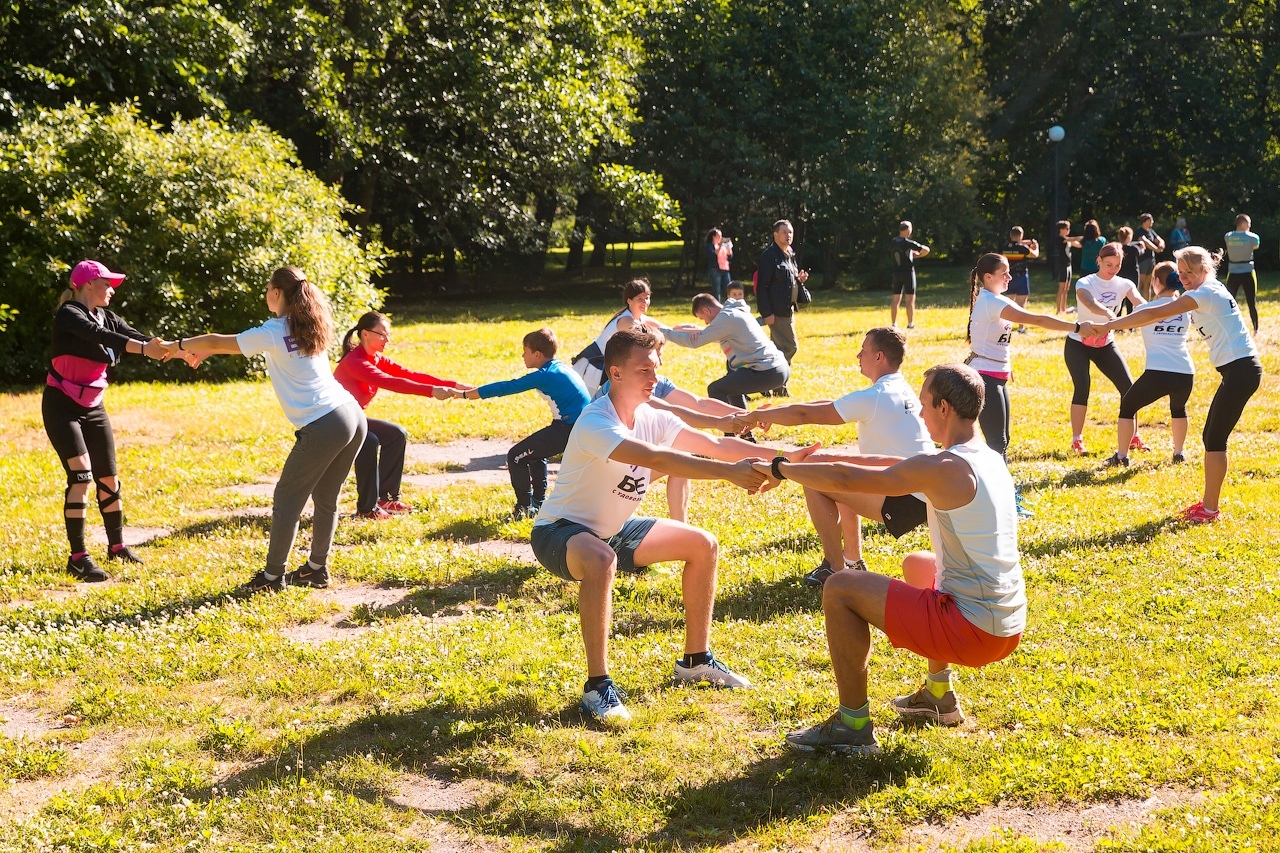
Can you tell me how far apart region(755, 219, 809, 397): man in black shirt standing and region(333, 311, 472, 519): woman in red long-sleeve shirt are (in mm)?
7106

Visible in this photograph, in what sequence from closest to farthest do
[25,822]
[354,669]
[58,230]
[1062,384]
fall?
[25,822] → [354,669] → [1062,384] → [58,230]

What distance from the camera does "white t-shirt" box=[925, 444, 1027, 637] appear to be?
4719 millimetres

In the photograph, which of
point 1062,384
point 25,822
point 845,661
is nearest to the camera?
point 25,822

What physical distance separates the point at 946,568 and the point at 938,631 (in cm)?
28

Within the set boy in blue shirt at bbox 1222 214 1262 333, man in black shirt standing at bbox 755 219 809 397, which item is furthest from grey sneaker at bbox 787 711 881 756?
boy in blue shirt at bbox 1222 214 1262 333

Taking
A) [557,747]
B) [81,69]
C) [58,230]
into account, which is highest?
[81,69]

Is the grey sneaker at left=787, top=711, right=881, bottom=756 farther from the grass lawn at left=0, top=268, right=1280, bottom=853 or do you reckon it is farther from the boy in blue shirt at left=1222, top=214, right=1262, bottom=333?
the boy in blue shirt at left=1222, top=214, right=1262, bottom=333

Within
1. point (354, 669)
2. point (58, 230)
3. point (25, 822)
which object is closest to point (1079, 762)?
point (354, 669)

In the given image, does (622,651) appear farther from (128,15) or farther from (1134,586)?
(128,15)

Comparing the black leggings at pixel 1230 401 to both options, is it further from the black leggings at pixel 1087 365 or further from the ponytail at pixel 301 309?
the ponytail at pixel 301 309

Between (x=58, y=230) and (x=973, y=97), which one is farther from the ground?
(x=973, y=97)

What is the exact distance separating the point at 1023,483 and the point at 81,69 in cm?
1688

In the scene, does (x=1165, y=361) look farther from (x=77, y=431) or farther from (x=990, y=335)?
(x=77, y=431)

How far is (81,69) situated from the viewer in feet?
61.8
